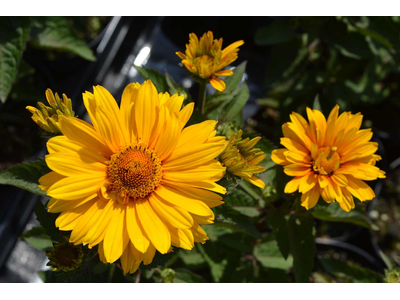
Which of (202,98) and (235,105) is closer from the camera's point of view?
(202,98)

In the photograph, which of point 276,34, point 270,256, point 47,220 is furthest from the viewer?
point 276,34

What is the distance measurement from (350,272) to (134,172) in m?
1.11

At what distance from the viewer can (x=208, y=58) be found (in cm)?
88

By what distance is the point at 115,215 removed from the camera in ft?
2.47

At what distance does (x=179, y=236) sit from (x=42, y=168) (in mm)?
387

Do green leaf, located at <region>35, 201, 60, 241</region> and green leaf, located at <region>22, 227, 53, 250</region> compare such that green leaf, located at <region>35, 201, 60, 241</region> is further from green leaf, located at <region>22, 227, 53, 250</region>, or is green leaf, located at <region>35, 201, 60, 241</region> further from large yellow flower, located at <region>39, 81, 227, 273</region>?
large yellow flower, located at <region>39, 81, 227, 273</region>

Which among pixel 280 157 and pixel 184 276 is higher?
pixel 280 157

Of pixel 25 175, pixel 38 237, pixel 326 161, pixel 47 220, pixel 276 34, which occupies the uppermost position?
pixel 276 34

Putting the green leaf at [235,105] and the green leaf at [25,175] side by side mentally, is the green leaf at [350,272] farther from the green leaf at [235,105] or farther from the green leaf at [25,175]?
the green leaf at [25,175]

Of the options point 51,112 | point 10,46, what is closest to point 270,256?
point 51,112

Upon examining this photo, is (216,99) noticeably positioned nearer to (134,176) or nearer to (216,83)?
(216,83)

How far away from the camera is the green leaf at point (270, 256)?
4.16ft
